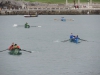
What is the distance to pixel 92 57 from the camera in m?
107

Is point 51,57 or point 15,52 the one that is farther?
point 15,52

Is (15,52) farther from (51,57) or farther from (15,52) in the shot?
(51,57)

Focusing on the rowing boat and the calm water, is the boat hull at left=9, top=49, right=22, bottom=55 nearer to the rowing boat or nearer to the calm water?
→ the rowing boat

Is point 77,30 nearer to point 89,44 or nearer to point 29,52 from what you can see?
point 89,44

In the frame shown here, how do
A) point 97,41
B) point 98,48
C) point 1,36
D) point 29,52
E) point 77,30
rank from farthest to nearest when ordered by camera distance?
point 77,30 < point 1,36 < point 97,41 < point 98,48 < point 29,52

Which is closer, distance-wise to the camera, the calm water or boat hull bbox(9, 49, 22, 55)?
the calm water

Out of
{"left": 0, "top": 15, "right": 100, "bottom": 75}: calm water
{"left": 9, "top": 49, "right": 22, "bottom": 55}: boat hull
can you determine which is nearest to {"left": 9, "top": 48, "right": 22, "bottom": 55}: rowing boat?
{"left": 9, "top": 49, "right": 22, "bottom": 55}: boat hull

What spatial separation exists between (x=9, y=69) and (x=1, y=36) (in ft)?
188

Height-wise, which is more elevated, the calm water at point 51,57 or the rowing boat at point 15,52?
the rowing boat at point 15,52

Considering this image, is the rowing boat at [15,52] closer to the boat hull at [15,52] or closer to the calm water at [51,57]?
the boat hull at [15,52]

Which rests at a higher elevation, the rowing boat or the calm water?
the rowing boat

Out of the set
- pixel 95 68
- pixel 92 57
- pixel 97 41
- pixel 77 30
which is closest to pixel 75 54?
pixel 92 57

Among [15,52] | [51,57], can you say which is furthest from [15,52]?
[51,57]

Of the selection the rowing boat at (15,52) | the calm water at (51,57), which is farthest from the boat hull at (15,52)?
the calm water at (51,57)
